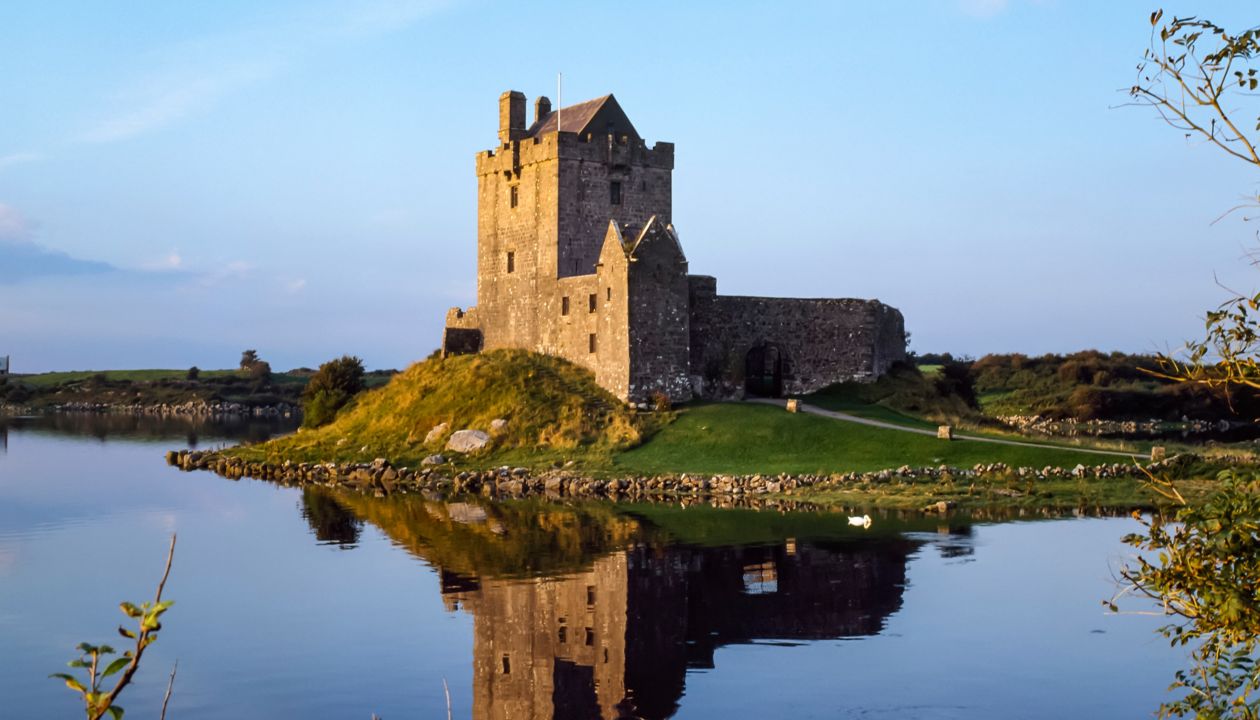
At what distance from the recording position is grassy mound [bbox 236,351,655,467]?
46.5m

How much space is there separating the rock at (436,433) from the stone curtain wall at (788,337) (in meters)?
9.74

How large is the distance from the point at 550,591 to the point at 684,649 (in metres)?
5.43

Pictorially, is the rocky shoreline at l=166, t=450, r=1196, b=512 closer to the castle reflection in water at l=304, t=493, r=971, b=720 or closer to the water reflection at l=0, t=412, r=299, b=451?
the castle reflection in water at l=304, t=493, r=971, b=720

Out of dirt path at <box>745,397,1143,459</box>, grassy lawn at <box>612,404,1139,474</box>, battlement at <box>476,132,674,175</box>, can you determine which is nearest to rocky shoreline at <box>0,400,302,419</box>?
battlement at <box>476,132,674,175</box>

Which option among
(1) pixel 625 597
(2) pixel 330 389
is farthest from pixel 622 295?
(1) pixel 625 597

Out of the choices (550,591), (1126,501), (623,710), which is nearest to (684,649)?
(623,710)

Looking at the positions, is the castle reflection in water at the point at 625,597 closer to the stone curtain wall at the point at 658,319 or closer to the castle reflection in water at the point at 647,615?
the castle reflection in water at the point at 647,615

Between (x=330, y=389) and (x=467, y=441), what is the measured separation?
1386 cm

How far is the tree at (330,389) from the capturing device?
59094 mm

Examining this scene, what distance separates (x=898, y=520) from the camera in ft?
108

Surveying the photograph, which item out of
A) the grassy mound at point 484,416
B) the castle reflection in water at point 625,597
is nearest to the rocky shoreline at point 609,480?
the grassy mound at point 484,416

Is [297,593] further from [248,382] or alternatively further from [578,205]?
[248,382]

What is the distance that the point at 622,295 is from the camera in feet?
156

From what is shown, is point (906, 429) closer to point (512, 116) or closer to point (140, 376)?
point (512, 116)
